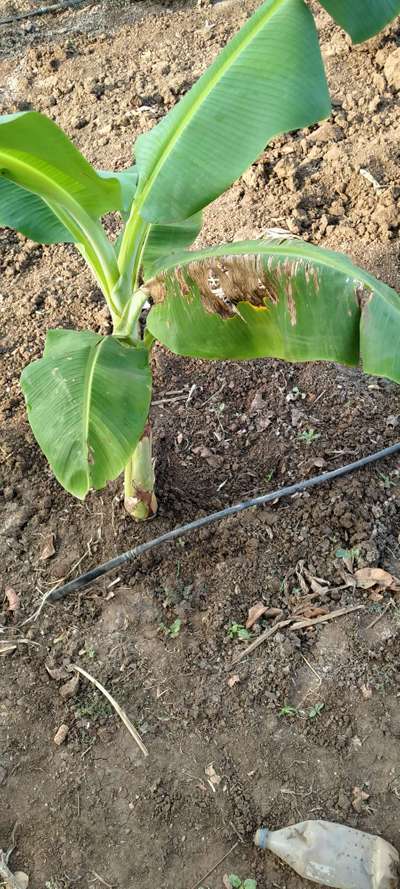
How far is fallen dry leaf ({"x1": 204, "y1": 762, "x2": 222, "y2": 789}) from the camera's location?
224cm

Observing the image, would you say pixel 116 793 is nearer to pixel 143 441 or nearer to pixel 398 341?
pixel 143 441

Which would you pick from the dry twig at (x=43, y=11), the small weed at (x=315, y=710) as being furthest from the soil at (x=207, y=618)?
the dry twig at (x=43, y=11)

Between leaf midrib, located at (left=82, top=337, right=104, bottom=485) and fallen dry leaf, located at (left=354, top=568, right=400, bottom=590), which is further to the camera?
fallen dry leaf, located at (left=354, top=568, right=400, bottom=590)

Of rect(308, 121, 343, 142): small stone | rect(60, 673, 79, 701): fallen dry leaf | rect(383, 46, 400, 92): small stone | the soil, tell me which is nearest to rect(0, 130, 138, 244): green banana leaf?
the soil

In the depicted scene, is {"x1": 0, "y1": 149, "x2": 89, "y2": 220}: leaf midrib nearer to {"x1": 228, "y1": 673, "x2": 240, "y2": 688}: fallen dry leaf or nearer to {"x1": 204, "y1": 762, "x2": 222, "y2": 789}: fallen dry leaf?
{"x1": 228, "y1": 673, "x2": 240, "y2": 688}: fallen dry leaf

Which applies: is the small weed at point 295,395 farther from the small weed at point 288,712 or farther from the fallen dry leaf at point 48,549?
the small weed at point 288,712

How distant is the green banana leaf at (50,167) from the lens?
1.72 metres

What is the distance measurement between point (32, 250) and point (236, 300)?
2.28m

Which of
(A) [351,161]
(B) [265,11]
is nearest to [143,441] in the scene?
(B) [265,11]

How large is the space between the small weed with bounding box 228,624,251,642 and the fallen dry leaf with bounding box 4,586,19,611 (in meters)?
0.78

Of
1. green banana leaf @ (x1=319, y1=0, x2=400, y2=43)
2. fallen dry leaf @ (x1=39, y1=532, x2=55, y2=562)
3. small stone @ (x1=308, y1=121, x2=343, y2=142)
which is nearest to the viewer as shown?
green banana leaf @ (x1=319, y1=0, x2=400, y2=43)

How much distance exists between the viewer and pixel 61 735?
233 centimetres

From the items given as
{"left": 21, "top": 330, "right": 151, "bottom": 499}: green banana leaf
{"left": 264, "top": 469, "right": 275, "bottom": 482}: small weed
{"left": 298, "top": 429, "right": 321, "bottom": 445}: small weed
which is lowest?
{"left": 264, "top": 469, "right": 275, "bottom": 482}: small weed

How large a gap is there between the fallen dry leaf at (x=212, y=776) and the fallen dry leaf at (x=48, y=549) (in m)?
0.97
